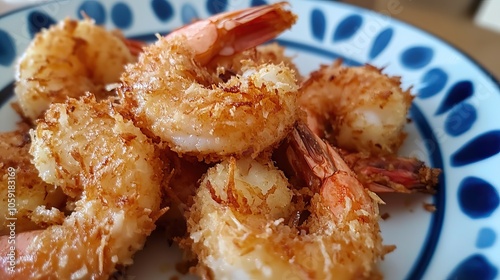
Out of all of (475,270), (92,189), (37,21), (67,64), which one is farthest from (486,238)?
(37,21)

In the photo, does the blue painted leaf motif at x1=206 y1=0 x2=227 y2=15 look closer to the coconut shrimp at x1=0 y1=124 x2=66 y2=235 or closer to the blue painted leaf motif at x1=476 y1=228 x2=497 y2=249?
the coconut shrimp at x1=0 y1=124 x2=66 y2=235

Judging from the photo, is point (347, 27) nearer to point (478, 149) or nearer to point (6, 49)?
point (478, 149)

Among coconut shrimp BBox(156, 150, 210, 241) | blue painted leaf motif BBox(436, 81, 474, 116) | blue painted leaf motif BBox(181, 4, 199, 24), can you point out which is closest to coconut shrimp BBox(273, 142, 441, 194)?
coconut shrimp BBox(156, 150, 210, 241)

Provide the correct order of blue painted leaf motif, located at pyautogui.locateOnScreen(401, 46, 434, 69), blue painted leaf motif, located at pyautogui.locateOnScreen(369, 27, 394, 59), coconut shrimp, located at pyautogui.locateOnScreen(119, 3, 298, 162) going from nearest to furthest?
coconut shrimp, located at pyautogui.locateOnScreen(119, 3, 298, 162)
blue painted leaf motif, located at pyautogui.locateOnScreen(401, 46, 434, 69)
blue painted leaf motif, located at pyautogui.locateOnScreen(369, 27, 394, 59)

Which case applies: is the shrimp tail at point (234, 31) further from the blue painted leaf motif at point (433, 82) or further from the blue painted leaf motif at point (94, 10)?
the blue painted leaf motif at point (94, 10)

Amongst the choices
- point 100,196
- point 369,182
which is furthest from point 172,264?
point 369,182

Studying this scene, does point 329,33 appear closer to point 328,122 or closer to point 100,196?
point 328,122
